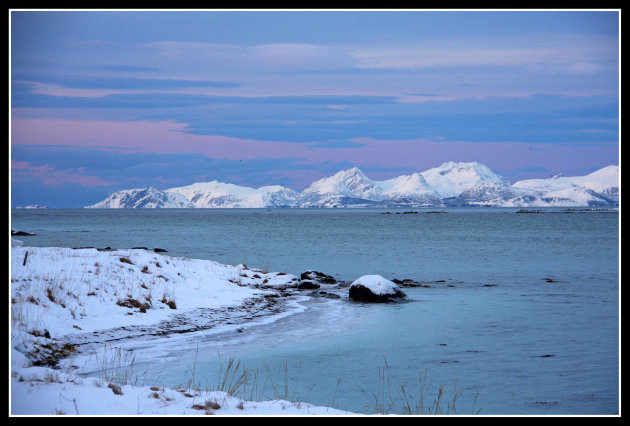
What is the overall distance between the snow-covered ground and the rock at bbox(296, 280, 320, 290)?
483 mm

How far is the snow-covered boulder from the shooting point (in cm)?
2436

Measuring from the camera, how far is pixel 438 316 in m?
21.9

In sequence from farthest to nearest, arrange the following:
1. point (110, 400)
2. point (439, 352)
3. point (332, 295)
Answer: point (332, 295) → point (439, 352) → point (110, 400)

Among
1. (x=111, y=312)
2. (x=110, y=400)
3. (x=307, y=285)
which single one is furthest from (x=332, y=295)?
(x=110, y=400)

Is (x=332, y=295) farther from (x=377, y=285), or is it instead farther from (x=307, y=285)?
(x=307, y=285)

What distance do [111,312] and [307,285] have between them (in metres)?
12.3

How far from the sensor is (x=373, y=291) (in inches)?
961

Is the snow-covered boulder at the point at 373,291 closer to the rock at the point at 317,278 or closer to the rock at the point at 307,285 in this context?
the rock at the point at 307,285

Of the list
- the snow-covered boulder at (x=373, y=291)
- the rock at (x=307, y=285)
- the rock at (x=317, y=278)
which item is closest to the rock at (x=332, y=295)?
the snow-covered boulder at (x=373, y=291)

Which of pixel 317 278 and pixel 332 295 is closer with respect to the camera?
pixel 332 295

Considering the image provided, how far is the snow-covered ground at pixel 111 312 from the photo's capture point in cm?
955

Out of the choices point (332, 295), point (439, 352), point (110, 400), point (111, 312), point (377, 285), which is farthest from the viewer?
point (332, 295)

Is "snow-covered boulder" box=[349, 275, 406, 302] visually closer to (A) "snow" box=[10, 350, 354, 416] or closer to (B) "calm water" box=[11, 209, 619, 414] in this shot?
(B) "calm water" box=[11, 209, 619, 414]

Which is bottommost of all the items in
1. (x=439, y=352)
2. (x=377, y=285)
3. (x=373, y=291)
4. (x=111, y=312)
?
(x=439, y=352)
